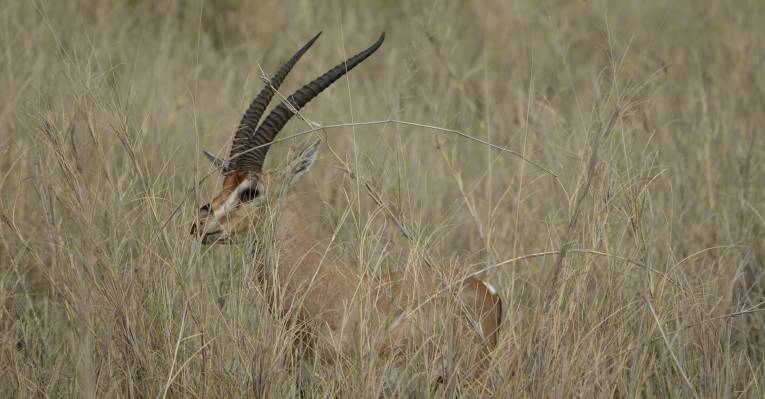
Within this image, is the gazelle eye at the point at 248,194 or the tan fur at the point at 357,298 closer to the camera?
the tan fur at the point at 357,298

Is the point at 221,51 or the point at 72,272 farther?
the point at 221,51

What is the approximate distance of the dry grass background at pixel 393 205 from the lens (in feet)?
10.4

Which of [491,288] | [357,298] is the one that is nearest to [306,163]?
[357,298]

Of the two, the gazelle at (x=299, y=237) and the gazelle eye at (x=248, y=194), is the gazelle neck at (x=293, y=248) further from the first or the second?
the gazelle eye at (x=248, y=194)

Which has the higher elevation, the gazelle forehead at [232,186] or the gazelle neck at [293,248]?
the gazelle forehead at [232,186]

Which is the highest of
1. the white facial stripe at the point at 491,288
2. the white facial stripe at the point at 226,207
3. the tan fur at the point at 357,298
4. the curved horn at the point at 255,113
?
the curved horn at the point at 255,113

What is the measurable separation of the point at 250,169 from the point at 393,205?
0.86 m

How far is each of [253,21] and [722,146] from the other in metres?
4.63

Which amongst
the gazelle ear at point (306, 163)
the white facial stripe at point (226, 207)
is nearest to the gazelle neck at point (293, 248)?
the gazelle ear at point (306, 163)

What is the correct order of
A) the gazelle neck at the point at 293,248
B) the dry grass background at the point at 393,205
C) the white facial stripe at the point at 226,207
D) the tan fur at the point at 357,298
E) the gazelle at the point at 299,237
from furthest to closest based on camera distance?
1. the gazelle neck at the point at 293,248
2. the white facial stripe at the point at 226,207
3. the gazelle at the point at 299,237
4. the tan fur at the point at 357,298
5. the dry grass background at the point at 393,205

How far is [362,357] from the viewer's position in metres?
3.11

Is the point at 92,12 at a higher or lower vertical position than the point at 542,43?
higher

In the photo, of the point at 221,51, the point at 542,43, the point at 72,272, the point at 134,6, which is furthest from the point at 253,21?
the point at 72,272

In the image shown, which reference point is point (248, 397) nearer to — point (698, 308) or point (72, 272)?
point (72, 272)
